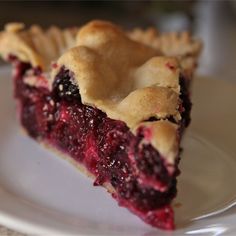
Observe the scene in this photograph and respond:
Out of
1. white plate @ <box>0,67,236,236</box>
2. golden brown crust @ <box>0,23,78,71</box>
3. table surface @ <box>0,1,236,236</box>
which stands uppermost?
golden brown crust @ <box>0,23,78,71</box>

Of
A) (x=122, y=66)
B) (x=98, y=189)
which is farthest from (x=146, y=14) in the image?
(x=98, y=189)

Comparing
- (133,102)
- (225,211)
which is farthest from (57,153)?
(225,211)

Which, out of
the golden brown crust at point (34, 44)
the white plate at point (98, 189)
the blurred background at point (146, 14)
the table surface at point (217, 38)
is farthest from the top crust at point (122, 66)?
the blurred background at point (146, 14)

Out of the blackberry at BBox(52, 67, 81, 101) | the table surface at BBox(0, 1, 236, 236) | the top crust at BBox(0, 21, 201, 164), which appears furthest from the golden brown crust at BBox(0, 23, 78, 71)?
the table surface at BBox(0, 1, 236, 236)

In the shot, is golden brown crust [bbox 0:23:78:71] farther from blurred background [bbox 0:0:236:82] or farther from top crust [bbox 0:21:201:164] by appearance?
blurred background [bbox 0:0:236:82]

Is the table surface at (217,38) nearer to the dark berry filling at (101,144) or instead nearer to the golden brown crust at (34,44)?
the golden brown crust at (34,44)

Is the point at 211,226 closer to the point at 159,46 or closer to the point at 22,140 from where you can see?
the point at 22,140
